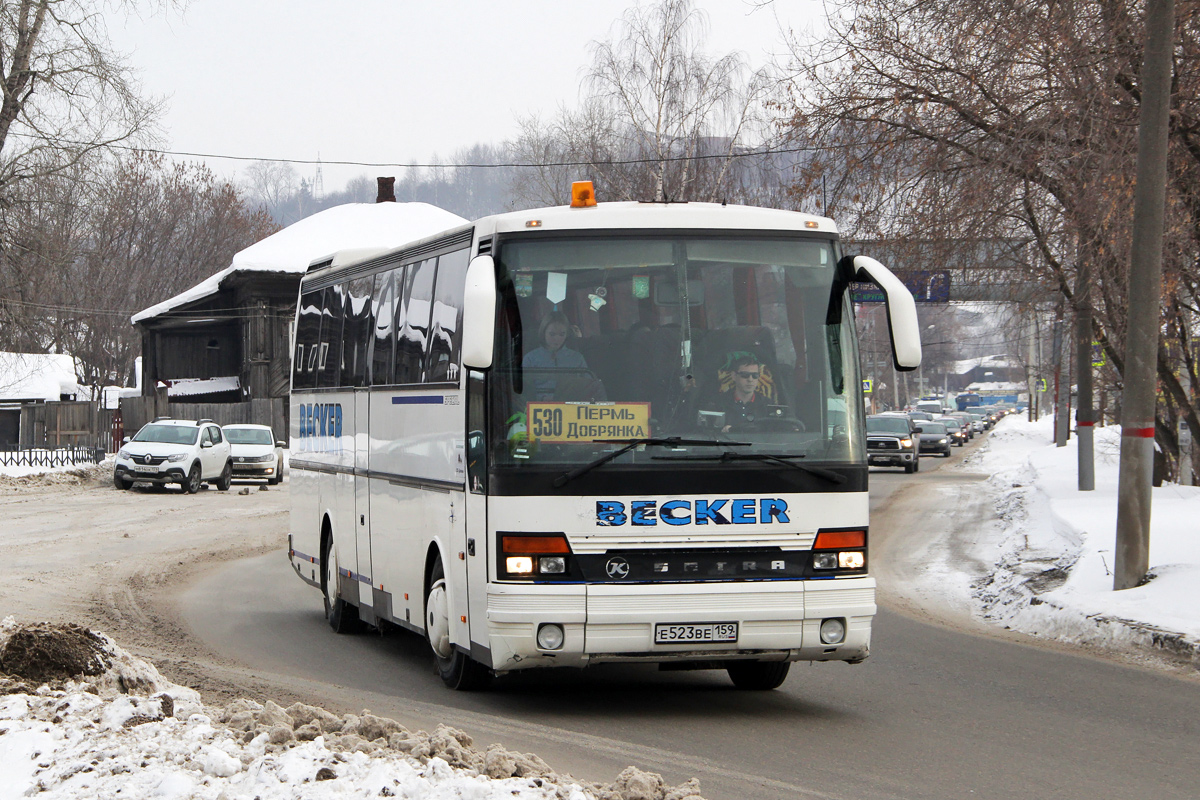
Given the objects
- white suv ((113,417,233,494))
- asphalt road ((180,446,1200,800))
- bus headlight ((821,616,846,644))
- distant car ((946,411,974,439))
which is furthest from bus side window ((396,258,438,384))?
distant car ((946,411,974,439))

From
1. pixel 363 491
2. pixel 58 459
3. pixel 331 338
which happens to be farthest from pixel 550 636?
pixel 58 459

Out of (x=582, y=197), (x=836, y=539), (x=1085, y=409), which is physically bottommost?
(x=836, y=539)

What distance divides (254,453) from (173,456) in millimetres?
5497

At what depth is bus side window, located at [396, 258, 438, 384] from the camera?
30.7 ft

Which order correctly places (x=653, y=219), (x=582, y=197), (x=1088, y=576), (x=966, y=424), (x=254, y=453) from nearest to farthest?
(x=653, y=219)
(x=582, y=197)
(x=1088, y=576)
(x=254, y=453)
(x=966, y=424)

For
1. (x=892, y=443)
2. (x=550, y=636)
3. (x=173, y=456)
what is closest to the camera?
(x=550, y=636)

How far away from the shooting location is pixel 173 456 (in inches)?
1284

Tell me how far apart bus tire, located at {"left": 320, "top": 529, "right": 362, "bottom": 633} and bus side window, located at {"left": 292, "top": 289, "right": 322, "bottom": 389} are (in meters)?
1.53

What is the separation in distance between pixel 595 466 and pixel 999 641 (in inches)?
213

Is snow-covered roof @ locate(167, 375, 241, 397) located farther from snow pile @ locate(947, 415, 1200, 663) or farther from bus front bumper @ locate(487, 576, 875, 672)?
bus front bumper @ locate(487, 576, 875, 672)

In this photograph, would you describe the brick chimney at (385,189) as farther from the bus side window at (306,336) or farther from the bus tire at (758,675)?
the bus tire at (758,675)

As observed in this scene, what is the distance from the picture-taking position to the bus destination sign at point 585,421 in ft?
A: 25.3

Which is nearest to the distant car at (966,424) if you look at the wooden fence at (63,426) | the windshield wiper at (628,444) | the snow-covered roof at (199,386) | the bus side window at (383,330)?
the snow-covered roof at (199,386)

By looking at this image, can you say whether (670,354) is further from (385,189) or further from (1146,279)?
(385,189)
